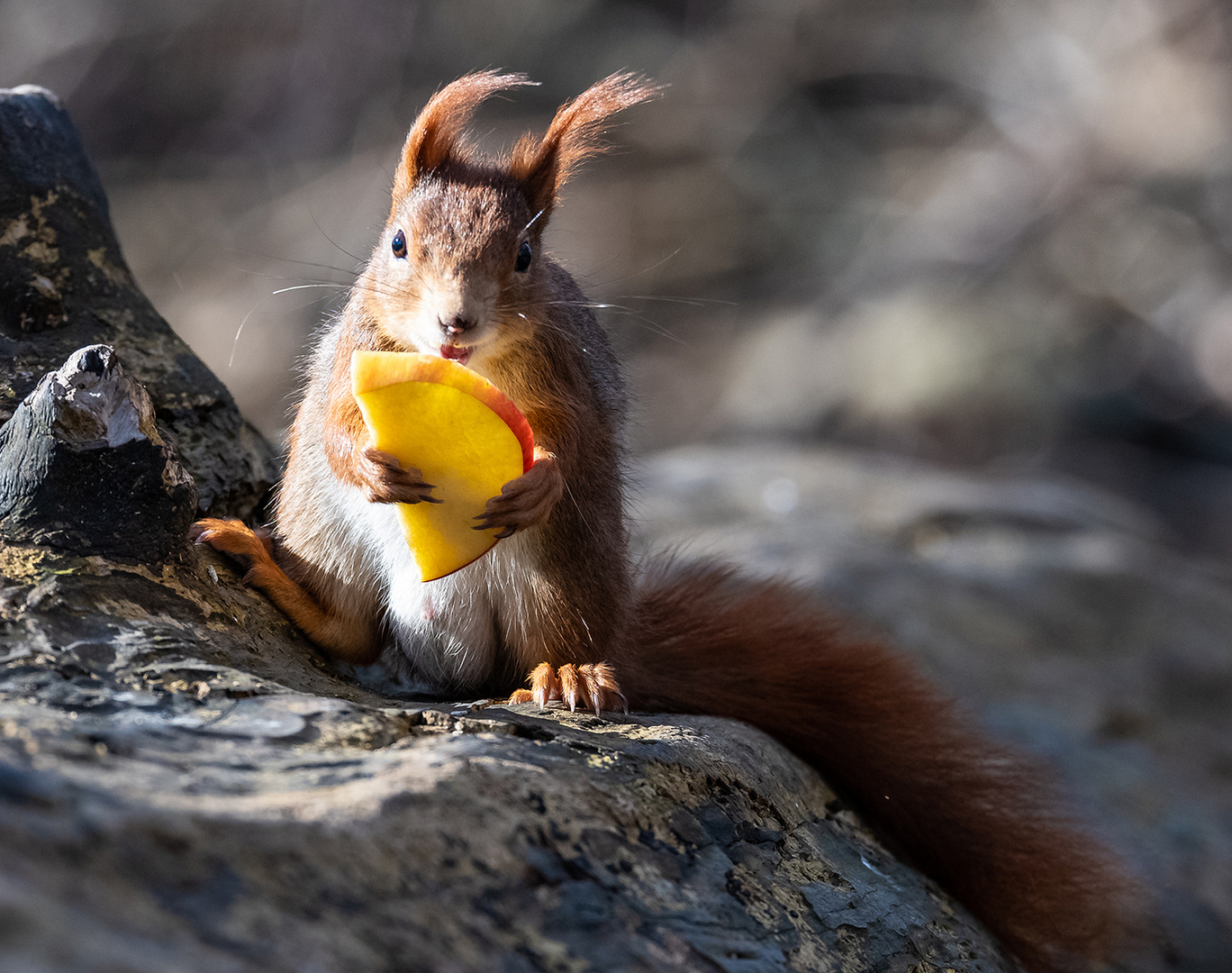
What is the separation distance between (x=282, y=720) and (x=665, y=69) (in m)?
5.81

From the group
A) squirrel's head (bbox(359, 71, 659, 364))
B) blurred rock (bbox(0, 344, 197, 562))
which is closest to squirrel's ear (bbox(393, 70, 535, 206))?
squirrel's head (bbox(359, 71, 659, 364))

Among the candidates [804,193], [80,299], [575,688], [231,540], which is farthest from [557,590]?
[804,193]

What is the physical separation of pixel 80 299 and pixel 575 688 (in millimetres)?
972

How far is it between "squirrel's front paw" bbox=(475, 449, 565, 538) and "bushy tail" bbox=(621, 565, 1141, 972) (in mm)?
372

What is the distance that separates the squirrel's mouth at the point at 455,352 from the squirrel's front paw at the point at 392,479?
0.16 meters

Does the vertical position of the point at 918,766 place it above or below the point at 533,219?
below

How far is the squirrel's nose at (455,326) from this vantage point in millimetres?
1392

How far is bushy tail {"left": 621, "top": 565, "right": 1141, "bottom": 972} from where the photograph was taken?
1631 mm

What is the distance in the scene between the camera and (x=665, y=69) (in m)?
6.20

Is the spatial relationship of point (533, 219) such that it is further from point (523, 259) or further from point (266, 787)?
point (266, 787)

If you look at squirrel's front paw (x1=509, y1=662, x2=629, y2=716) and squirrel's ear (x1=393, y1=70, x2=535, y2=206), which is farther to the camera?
squirrel's ear (x1=393, y1=70, x2=535, y2=206)

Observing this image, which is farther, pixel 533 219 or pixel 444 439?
pixel 533 219

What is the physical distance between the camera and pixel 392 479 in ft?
4.37

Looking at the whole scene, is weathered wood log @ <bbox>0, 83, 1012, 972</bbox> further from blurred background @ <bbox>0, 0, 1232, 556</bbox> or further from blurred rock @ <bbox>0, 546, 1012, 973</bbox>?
blurred background @ <bbox>0, 0, 1232, 556</bbox>
